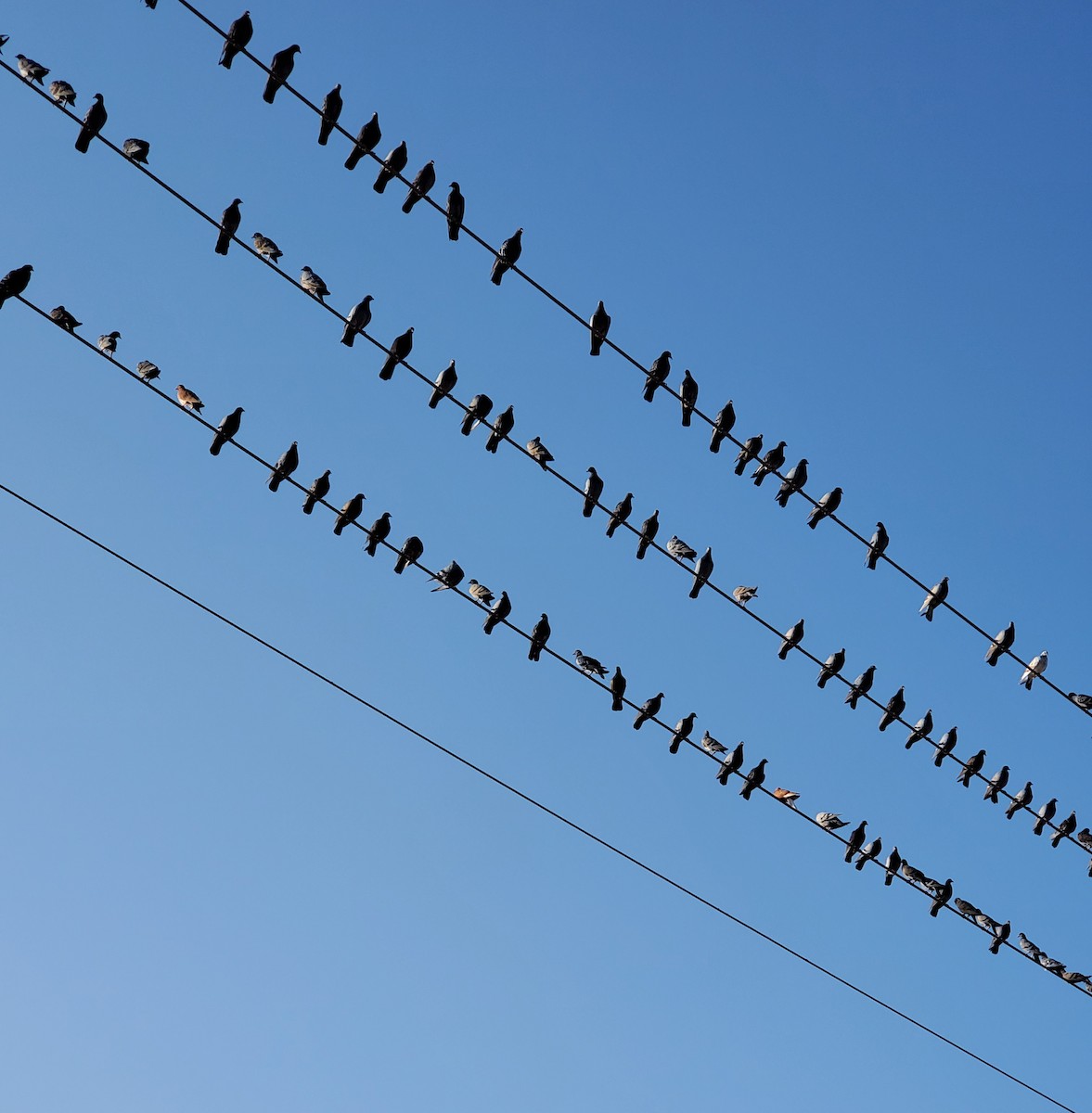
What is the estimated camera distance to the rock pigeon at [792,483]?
16.1 m

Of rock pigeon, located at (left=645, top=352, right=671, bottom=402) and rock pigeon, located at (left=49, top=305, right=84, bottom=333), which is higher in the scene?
rock pigeon, located at (left=645, top=352, right=671, bottom=402)

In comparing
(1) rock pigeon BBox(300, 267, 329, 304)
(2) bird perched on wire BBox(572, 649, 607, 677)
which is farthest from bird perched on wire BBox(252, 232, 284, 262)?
(2) bird perched on wire BBox(572, 649, 607, 677)

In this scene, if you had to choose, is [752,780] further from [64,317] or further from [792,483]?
[64,317]

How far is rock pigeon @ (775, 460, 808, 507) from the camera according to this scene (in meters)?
16.1

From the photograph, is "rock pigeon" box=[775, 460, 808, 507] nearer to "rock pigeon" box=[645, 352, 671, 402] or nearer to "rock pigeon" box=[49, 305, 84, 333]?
"rock pigeon" box=[645, 352, 671, 402]

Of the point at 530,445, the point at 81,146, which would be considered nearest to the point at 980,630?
the point at 530,445

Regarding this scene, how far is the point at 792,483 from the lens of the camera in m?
16.0

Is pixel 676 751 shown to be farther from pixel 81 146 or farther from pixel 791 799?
pixel 81 146

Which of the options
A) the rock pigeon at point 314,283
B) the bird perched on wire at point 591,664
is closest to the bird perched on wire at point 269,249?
the rock pigeon at point 314,283

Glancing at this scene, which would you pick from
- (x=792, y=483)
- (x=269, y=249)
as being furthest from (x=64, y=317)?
(x=792, y=483)

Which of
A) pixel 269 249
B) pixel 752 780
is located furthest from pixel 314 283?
pixel 752 780

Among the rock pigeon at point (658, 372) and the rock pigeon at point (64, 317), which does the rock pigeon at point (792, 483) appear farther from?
the rock pigeon at point (64, 317)

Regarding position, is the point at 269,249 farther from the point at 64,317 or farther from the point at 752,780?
the point at 752,780

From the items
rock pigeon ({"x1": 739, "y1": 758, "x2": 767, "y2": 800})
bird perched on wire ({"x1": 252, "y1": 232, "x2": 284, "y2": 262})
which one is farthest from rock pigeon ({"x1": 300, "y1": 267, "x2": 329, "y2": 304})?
rock pigeon ({"x1": 739, "y1": 758, "x2": 767, "y2": 800})
